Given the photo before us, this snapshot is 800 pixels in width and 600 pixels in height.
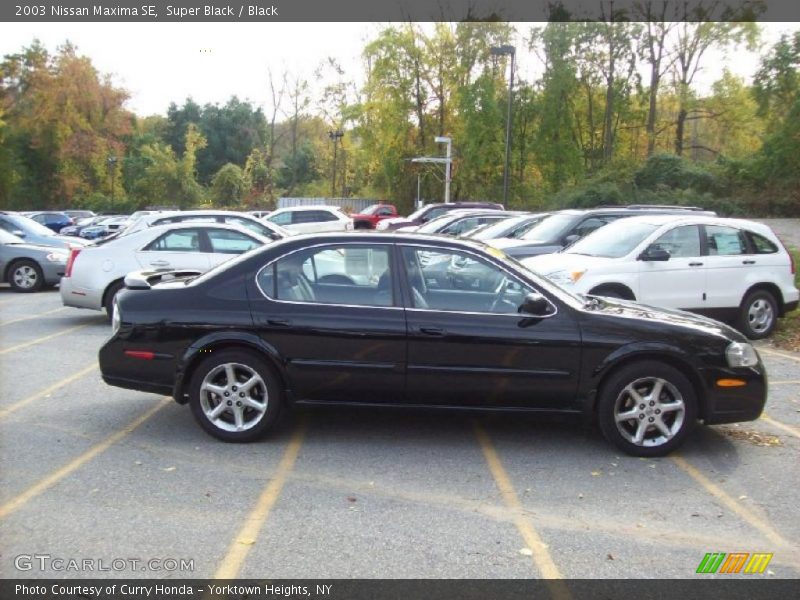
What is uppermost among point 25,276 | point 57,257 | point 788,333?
point 57,257

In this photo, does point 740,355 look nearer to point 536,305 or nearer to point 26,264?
point 536,305

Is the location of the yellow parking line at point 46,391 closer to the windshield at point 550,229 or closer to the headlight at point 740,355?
the headlight at point 740,355

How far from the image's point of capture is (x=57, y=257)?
1472 cm

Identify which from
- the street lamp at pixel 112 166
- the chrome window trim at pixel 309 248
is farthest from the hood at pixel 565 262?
the street lamp at pixel 112 166

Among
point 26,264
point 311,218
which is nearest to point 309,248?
point 26,264

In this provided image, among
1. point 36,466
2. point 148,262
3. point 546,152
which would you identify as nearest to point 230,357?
point 36,466

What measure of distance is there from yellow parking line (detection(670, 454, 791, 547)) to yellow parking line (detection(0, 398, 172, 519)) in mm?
4198

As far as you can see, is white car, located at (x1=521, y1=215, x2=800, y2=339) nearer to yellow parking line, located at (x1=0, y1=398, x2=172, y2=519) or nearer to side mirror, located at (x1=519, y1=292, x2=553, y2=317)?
side mirror, located at (x1=519, y1=292, x2=553, y2=317)

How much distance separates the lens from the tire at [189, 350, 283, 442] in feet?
17.1

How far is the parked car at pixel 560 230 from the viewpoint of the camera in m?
11.7

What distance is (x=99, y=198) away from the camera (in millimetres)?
61750

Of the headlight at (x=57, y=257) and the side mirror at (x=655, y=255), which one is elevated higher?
the side mirror at (x=655, y=255)

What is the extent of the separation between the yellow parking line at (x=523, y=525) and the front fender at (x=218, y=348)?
1.60 meters

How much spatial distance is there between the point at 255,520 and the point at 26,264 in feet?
42.0
